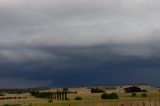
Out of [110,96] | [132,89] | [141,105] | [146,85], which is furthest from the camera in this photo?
[146,85]

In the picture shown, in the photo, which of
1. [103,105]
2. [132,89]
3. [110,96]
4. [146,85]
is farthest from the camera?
[146,85]

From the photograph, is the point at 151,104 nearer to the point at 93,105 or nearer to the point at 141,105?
the point at 141,105

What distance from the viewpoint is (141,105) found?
33.2m

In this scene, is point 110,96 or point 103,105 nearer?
point 103,105

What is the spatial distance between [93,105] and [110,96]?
155ft

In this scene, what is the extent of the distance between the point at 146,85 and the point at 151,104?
135739 mm

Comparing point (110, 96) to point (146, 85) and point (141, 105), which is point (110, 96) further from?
point (146, 85)

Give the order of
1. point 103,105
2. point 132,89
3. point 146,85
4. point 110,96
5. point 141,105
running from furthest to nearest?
point 146,85 → point 132,89 → point 110,96 → point 103,105 → point 141,105

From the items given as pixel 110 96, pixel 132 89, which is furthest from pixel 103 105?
pixel 132 89

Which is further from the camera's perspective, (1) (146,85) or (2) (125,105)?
(1) (146,85)

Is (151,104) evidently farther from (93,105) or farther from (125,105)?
(93,105)

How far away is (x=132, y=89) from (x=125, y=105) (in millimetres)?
88787

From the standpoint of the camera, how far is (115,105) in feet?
115

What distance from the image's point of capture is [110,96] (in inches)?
3228
